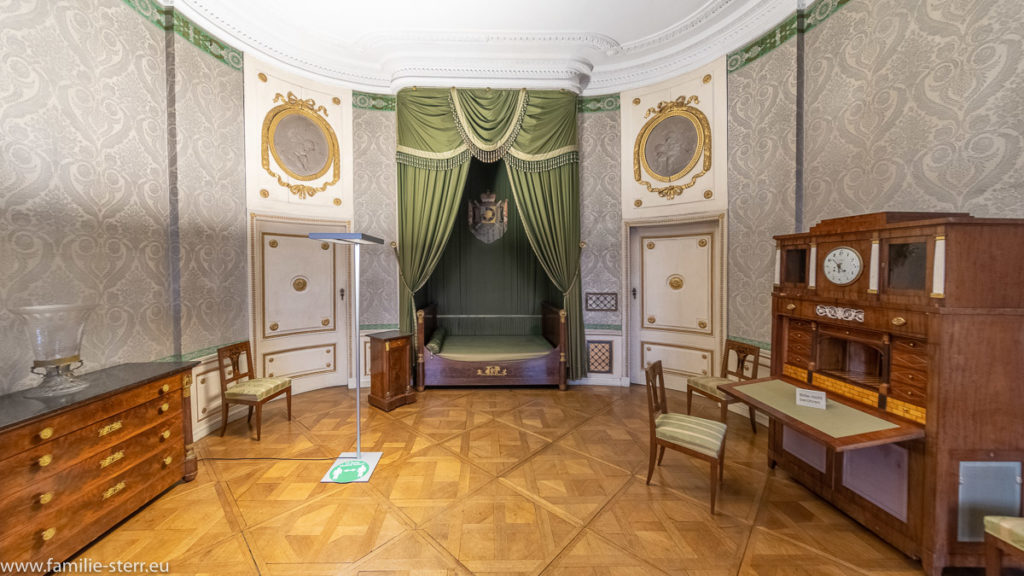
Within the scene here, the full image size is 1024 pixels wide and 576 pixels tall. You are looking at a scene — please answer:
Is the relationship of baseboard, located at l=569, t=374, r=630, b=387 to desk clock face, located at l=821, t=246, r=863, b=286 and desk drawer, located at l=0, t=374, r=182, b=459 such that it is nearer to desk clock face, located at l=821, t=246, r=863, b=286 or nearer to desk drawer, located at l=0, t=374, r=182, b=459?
desk clock face, located at l=821, t=246, r=863, b=286

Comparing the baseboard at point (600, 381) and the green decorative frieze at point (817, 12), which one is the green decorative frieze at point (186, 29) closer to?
the baseboard at point (600, 381)

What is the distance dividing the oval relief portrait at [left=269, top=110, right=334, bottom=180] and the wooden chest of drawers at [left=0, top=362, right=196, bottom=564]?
245 centimetres

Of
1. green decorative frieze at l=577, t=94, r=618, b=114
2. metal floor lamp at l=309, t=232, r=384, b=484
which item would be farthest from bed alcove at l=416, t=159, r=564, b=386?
metal floor lamp at l=309, t=232, r=384, b=484

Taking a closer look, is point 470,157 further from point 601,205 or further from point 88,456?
point 88,456

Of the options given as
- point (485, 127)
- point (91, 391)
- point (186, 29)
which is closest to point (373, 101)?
point (485, 127)

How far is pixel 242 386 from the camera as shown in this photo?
3.27 m

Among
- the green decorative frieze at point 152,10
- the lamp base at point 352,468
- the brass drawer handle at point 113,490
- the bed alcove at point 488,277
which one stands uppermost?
the green decorative frieze at point 152,10

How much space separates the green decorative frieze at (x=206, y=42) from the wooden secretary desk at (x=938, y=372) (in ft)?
Result: 17.2

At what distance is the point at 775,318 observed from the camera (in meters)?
2.63

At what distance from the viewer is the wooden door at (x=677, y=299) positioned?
4.12m

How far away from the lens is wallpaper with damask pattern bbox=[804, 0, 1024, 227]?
2.14 m

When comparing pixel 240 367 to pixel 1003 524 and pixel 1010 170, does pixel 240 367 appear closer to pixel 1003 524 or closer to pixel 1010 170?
pixel 1003 524

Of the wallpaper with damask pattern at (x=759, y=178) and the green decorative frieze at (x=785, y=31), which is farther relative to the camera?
the wallpaper with damask pattern at (x=759, y=178)

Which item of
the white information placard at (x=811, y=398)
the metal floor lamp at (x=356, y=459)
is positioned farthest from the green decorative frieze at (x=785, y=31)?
the metal floor lamp at (x=356, y=459)
